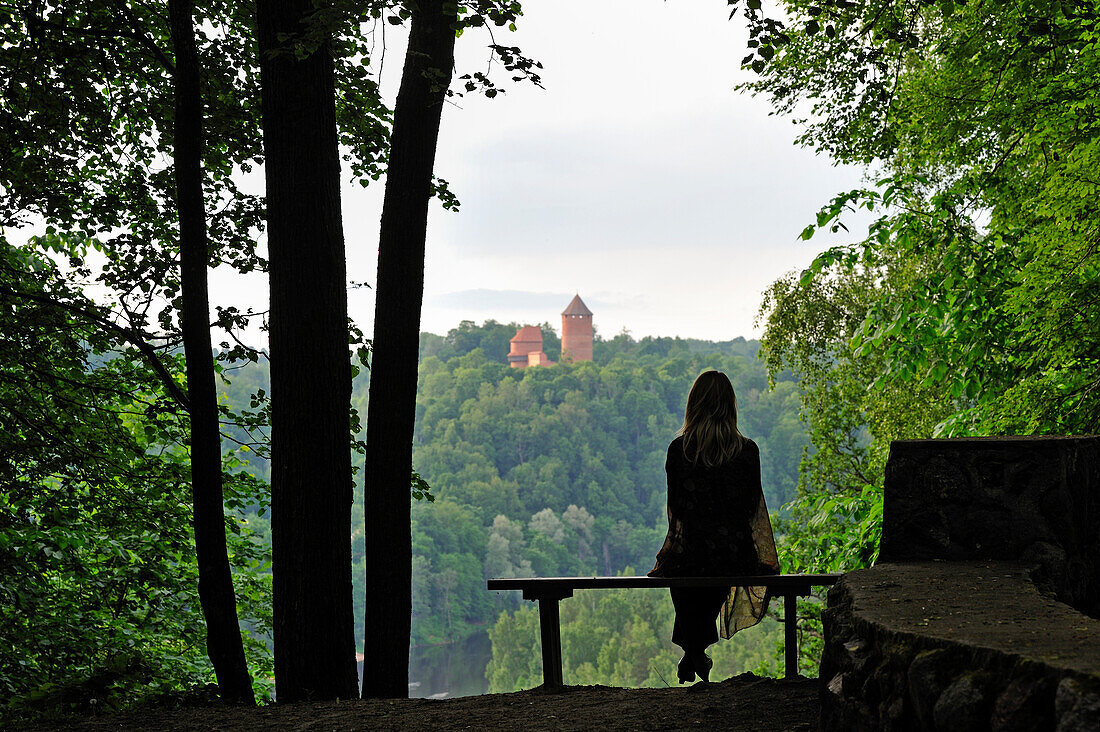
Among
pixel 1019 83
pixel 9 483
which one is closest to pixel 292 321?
pixel 9 483

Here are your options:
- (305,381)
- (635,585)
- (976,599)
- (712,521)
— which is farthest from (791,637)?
(305,381)

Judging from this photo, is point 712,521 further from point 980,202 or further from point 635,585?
point 980,202

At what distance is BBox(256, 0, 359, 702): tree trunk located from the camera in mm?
4086

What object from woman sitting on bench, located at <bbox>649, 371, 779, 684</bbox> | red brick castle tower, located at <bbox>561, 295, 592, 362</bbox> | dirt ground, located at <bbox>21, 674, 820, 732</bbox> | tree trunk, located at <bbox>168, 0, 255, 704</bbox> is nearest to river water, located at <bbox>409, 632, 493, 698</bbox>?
red brick castle tower, located at <bbox>561, 295, 592, 362</bbox>

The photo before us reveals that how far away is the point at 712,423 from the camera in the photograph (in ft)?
14.3

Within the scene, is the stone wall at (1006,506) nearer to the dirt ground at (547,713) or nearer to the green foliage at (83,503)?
the dirt ground at (547,713)

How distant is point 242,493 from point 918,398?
10.3 meters

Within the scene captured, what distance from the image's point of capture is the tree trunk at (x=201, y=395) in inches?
177

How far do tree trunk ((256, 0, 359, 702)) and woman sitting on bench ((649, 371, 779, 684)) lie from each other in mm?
1526

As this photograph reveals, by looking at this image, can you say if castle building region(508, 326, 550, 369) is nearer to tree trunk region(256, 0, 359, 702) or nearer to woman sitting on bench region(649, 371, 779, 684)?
woman sitting on bench region(649, 371, 779, 684)

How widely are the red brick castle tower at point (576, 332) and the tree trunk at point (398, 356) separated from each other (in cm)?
12197

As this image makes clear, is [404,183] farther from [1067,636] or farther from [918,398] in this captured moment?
[918,398]

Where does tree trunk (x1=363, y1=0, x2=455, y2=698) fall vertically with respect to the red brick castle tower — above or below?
below

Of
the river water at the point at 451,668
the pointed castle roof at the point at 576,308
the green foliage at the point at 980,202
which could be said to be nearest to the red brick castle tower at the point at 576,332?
the pointed castle roof at the point at 576,308
